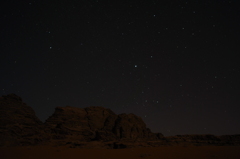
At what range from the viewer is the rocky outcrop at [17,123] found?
67.2ft

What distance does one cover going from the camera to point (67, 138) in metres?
28.5

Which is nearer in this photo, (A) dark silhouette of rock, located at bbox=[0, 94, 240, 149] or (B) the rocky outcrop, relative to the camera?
(B) the rocky outcrop

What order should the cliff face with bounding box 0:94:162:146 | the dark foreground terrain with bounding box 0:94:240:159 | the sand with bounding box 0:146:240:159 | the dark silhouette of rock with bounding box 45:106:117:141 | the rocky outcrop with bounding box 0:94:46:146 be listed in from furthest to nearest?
1. the dark silhouette of rock with bounding box 45:106:117:141
2. the cliff face with bounding box 0:94:162:146
3. the rocky outcrop with bounding box 0:94:46:146
4. the dark foreground terrain with bounding box 0:94:240:159
5. the sand with bounding box 0:146:240:159

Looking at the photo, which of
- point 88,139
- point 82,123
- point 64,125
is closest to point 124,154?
point 88,139

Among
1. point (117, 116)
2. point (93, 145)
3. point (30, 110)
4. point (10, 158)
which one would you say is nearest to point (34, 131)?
point (30, 110)

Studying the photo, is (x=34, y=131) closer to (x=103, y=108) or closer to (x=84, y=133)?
(x=84, y=133)

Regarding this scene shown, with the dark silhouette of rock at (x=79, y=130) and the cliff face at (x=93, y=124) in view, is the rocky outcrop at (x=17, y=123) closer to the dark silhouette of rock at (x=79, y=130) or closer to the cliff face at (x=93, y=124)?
the dark silhouette of rock at (x=79, y=130)

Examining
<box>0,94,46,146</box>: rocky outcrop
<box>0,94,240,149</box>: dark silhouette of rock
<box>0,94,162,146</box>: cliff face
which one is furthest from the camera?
<box>0,94,162,146</box>: cliff face

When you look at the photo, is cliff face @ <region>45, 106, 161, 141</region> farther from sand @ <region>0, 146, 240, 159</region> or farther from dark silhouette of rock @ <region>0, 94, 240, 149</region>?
sand @ <region>0, 146, 240, 159</region>

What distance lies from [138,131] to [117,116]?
21.3ft

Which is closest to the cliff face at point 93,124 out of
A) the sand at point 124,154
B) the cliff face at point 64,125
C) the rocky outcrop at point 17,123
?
the cliff face at point 64,125

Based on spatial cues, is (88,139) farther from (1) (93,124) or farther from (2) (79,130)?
(1) (93,124)

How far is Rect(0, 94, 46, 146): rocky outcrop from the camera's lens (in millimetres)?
20484

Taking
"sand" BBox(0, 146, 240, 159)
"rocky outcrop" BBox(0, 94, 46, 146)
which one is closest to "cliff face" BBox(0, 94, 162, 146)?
"rocky outcrop" BBox(0, 94, 46, 146)
